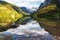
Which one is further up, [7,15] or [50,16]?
[7,15]

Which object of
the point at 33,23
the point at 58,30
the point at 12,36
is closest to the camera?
the point at 12,36

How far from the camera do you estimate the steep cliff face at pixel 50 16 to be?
7305 mm

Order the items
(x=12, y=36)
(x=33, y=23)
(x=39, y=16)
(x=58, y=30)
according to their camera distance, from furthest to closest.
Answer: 1. (x=39, y=16)
2. (x=33, y=23)
3. (x=58, y=30)
4. (x=12, y=36)

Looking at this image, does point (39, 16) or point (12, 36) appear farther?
point (39, 16)

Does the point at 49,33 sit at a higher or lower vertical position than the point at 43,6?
lower

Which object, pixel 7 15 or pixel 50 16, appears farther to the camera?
pixel 50 16

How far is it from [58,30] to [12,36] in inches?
74.8

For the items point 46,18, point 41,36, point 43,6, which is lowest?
point 41,36

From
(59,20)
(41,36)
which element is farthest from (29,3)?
(41,36)

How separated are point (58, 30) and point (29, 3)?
2038mm

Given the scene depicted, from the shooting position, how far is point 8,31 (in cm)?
679

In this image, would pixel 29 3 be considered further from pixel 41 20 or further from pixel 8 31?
pixel 8 31

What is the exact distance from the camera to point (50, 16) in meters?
7.95

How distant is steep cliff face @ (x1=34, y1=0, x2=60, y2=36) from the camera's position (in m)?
7.30
